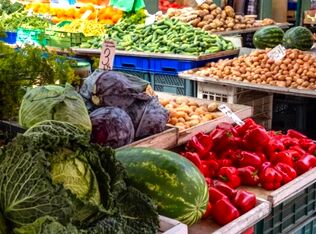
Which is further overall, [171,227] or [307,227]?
[307,227]

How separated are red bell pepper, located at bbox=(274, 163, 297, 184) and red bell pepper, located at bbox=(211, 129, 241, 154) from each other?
0.27 m

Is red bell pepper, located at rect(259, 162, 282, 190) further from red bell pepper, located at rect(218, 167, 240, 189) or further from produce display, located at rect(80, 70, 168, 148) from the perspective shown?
produce display, located at rect(80, 70, 168, 148)

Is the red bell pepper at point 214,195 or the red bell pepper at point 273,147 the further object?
the red bell pepper at point 273,147

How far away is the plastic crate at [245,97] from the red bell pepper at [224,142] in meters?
1.94

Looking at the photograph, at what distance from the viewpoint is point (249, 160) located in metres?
2.53

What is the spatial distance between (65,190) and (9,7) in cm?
736

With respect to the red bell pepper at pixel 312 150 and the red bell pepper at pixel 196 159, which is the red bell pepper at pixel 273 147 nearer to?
→ the red bell pepper at pixel 312 150

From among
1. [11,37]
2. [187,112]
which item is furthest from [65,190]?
[11,37]

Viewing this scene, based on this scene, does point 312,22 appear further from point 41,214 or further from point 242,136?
point 41,214

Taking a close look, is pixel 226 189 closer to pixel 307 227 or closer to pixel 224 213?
pixel 224 213

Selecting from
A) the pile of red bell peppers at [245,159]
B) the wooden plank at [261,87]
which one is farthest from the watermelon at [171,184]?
the wooden plank at [261,87]

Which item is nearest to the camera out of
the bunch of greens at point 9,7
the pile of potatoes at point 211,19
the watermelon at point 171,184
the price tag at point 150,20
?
the watermelon at point 171,184

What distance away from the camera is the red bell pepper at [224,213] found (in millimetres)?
1993

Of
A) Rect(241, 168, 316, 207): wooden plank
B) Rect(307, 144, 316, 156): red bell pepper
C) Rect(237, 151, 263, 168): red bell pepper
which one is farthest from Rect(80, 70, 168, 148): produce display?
Rect(307, 144, 316, 156): red bell pepper
